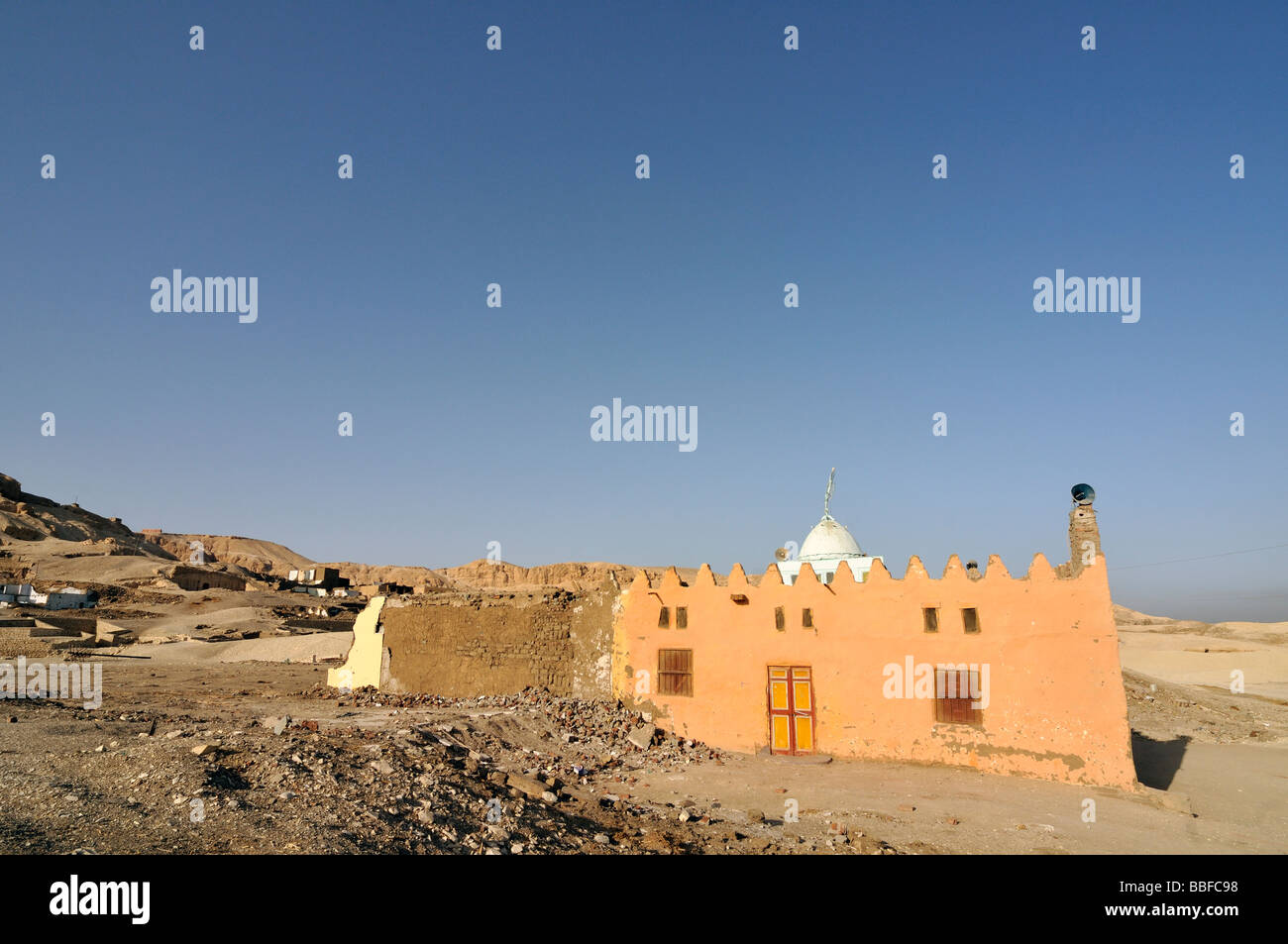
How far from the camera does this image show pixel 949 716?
50.2 ft

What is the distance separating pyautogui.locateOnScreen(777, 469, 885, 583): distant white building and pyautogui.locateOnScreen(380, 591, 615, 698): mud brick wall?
7564 millimetres

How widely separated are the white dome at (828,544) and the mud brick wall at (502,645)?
910 cm

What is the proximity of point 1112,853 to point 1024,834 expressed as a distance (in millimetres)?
1218

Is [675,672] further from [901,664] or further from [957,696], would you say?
[957,696]

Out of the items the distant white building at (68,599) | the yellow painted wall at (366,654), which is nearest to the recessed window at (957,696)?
the yellow painted wall at (366,654)

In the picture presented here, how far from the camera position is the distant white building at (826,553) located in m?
23.8

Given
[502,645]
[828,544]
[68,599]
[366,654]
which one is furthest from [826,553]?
[68,599]

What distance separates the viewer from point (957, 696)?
15305mm

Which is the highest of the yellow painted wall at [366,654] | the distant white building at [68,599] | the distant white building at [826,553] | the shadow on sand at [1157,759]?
the distant white building at [826,553]

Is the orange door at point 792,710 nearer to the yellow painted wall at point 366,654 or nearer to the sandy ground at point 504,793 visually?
the sandy ground at point 504,793
